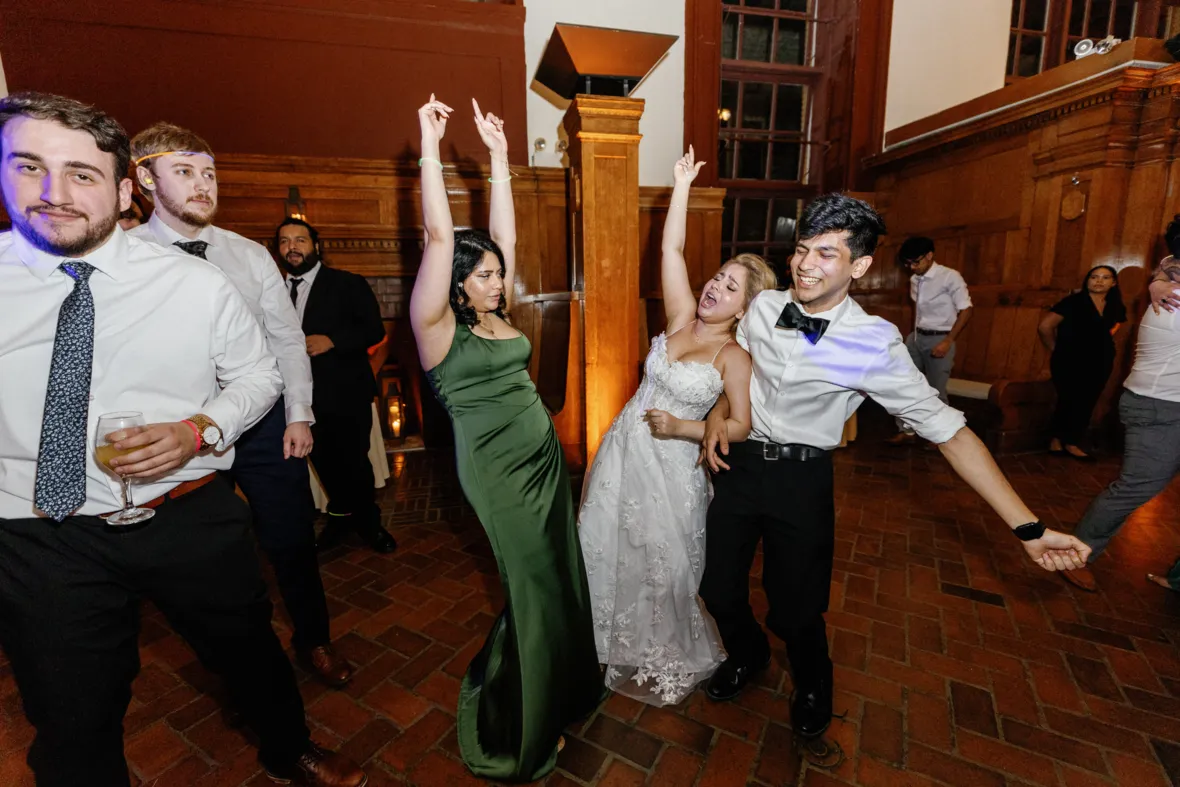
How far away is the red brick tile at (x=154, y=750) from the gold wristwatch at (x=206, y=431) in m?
1.52

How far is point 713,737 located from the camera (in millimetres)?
2125

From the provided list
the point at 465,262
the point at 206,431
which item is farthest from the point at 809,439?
the point at 206,431

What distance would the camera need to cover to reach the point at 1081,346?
5082mm

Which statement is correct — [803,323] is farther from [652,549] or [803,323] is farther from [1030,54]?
[1030,54]

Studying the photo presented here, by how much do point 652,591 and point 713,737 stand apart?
1.97ft

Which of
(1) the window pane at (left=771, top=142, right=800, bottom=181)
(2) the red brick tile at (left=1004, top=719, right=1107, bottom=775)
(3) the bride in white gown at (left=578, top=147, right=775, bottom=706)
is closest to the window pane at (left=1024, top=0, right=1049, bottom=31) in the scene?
(1) the window pane at (left=771, top=142, right=800, bottom=181)

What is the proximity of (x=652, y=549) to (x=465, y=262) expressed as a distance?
57.3 inches

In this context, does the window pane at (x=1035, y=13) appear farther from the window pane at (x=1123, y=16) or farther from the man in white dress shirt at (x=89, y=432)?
the man in white dress shirt at (x=89, y=432)

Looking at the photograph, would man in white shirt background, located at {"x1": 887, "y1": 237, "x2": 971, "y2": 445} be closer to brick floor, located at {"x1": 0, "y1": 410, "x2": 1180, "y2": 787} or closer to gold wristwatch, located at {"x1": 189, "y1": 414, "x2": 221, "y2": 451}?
brick floor, located at {"x1": 0, "y1": 410, "x2": 1180, "y2": 787}

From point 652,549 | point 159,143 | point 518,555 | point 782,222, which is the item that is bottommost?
point 652,549

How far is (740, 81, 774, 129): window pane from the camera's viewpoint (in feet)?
24.3

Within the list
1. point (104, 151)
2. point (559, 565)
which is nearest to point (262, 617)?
point (559, 565)

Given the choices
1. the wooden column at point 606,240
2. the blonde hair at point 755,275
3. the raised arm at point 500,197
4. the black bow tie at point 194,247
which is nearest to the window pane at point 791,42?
the wooden column at point 606,240

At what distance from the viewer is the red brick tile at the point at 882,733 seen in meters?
2.04
